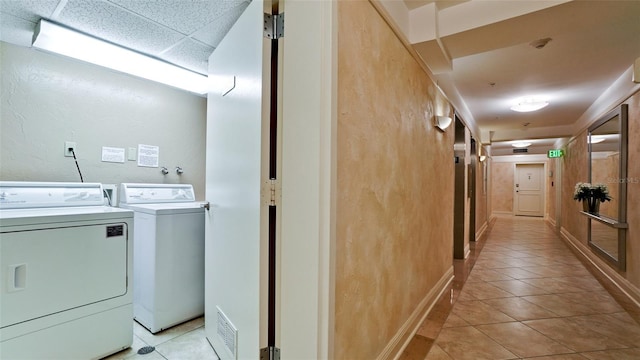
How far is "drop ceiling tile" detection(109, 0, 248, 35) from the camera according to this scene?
1791 millimetres

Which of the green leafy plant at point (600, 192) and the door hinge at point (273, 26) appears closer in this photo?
the door hinge at point (273, 26)

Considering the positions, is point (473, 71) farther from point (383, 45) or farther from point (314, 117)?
point (314, 117)

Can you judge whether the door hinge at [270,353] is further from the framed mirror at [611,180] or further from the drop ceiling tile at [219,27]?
the framed mirror at [611,180]

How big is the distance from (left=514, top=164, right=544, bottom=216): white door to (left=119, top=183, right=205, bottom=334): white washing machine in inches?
453

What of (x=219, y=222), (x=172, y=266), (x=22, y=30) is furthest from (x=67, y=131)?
(x=219, y=222)

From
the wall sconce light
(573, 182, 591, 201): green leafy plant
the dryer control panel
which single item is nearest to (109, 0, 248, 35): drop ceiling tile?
the dryer control panel

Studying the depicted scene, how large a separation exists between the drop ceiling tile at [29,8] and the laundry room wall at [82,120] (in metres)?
0.49

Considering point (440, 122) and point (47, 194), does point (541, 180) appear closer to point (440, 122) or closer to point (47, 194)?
point (440, 122)

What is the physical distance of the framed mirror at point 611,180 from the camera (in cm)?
308

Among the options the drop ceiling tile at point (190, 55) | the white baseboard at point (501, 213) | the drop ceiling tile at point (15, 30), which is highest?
the drop ceiling tile at point (190, 55)

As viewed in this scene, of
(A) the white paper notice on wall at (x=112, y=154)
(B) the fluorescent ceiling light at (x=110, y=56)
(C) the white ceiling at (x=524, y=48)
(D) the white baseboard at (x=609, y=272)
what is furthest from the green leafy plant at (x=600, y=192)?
(A) the white paper notice on wall at (x=112, y=154)

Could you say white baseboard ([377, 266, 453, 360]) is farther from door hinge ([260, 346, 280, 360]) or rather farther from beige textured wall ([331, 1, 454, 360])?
door hinge ([260, 346, 280, 360])

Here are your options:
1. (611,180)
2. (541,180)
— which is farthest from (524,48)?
(541,180)

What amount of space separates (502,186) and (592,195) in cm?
736
